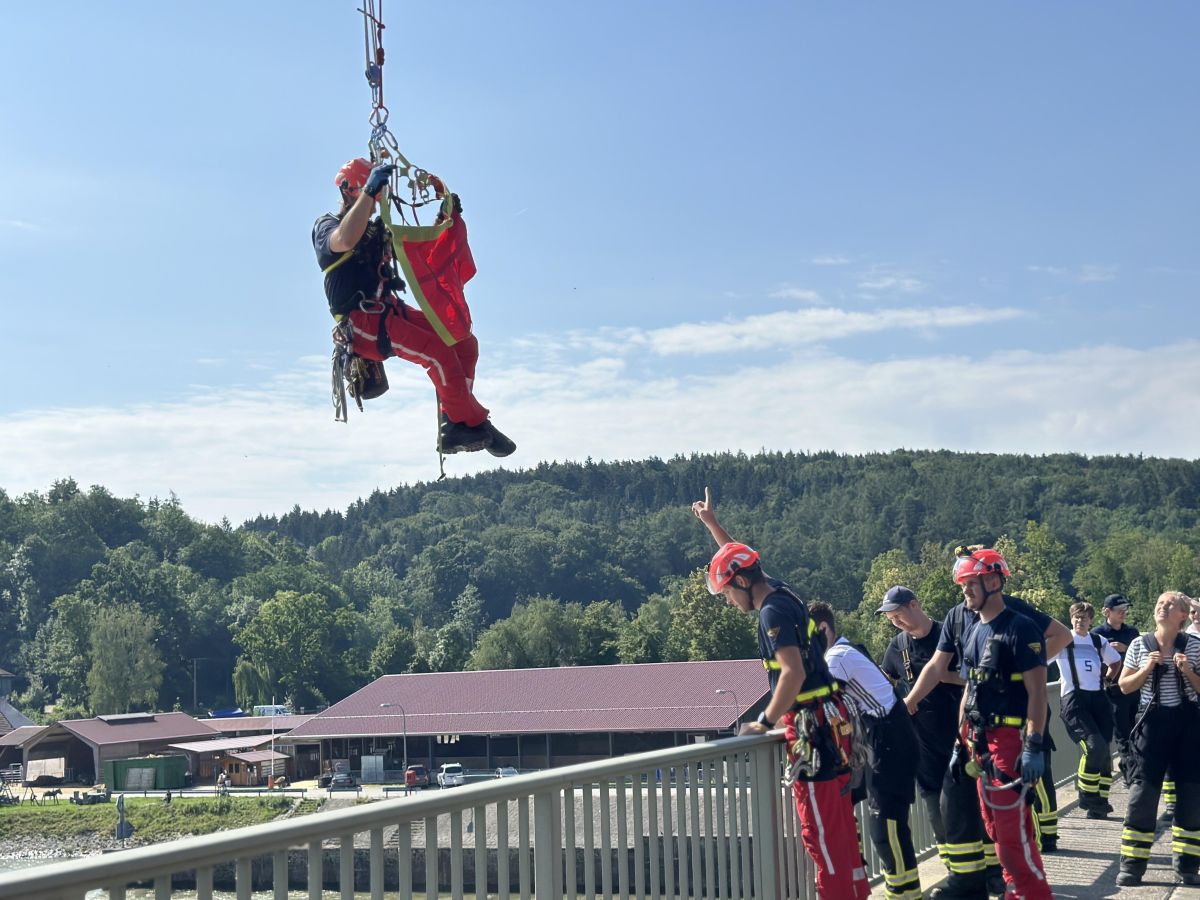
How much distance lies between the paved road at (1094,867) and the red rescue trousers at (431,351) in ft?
13.1

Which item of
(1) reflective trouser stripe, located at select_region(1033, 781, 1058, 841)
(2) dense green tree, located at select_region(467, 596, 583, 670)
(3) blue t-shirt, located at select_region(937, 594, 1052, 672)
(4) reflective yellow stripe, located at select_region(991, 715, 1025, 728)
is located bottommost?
(2) dense green tree, located at select_region(467, 596, 583, 670)

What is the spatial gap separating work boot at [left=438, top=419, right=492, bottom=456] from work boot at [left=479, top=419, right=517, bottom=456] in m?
0.03

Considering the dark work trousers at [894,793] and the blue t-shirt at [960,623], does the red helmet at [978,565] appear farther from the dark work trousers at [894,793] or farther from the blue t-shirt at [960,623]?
the dark work trousers at [894,793]

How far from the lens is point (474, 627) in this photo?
170750 mm

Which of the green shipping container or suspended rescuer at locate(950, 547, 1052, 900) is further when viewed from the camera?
the green shipping container

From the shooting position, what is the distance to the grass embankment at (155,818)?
59656 mm

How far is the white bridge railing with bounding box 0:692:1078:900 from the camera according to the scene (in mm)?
3377

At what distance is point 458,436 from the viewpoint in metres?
6.93

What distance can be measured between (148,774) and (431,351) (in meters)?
78.1

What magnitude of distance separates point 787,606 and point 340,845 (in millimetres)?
2926

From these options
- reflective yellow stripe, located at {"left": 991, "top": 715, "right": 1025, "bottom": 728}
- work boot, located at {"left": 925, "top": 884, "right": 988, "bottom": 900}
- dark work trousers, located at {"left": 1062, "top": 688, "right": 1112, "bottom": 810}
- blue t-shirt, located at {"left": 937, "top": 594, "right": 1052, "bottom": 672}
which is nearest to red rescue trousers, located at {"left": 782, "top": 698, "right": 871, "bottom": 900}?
reflective yellow stripe, located at {"left": 991, "top": 715, "right": 1025, "bottom": 728}

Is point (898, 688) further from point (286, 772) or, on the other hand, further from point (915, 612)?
point (286, 772)

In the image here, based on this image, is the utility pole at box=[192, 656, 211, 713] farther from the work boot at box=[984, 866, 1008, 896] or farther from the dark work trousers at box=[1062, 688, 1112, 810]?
the work boot at box=[984, 866, 1008, 896]

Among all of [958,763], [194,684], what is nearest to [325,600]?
[194,684]
